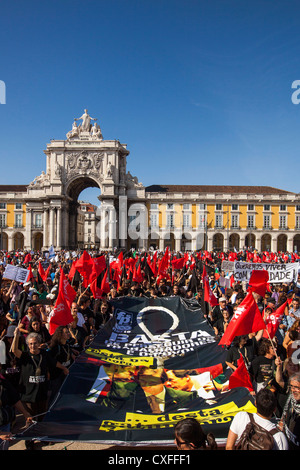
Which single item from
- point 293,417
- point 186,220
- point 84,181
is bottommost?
point 293,417

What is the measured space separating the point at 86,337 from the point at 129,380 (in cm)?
202

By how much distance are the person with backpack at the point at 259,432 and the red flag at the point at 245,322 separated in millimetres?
2659

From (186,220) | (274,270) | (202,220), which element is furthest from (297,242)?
(274,270)

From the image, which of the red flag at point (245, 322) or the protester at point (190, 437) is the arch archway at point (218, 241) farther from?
the protester at point (190, 437)

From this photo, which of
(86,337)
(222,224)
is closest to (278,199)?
(222,224)

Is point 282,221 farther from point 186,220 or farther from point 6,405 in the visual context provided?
point 6,405

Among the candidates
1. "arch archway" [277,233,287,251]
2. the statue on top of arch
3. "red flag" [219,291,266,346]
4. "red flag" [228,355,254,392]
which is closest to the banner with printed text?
"red flag" [228,355,254,392]

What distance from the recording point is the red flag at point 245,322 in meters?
6.24

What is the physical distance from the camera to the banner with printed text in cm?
445

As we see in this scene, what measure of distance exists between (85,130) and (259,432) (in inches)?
2362

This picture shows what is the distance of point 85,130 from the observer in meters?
58.8

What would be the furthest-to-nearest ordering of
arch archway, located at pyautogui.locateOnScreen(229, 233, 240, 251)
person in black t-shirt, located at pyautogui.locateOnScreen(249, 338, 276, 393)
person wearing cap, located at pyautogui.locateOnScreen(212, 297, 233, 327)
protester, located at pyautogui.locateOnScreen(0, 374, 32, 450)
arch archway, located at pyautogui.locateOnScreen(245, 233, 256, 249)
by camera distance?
1. arch archway, located at pyautogui.locateOnScreen(229, 233, 240, 251)
2. arch archway, located at pyautogui.locateOnScreen(245, 233, 256, 249)
3. person wearing cap, located at pyautogui.locateOnScreen(212, 297, 233, 327)
4. person in black t-shirt, located at pyautogui.locateOnScreen(249, 338, 276, 393)
5. protester, located at pyautogui.locateOnScreen(0, 374, 32, 450)

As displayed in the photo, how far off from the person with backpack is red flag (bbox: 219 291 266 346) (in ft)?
8.72

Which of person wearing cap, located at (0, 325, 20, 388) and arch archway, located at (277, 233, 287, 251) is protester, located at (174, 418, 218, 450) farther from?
arch archway, located at (277, 233, 287, 251)
